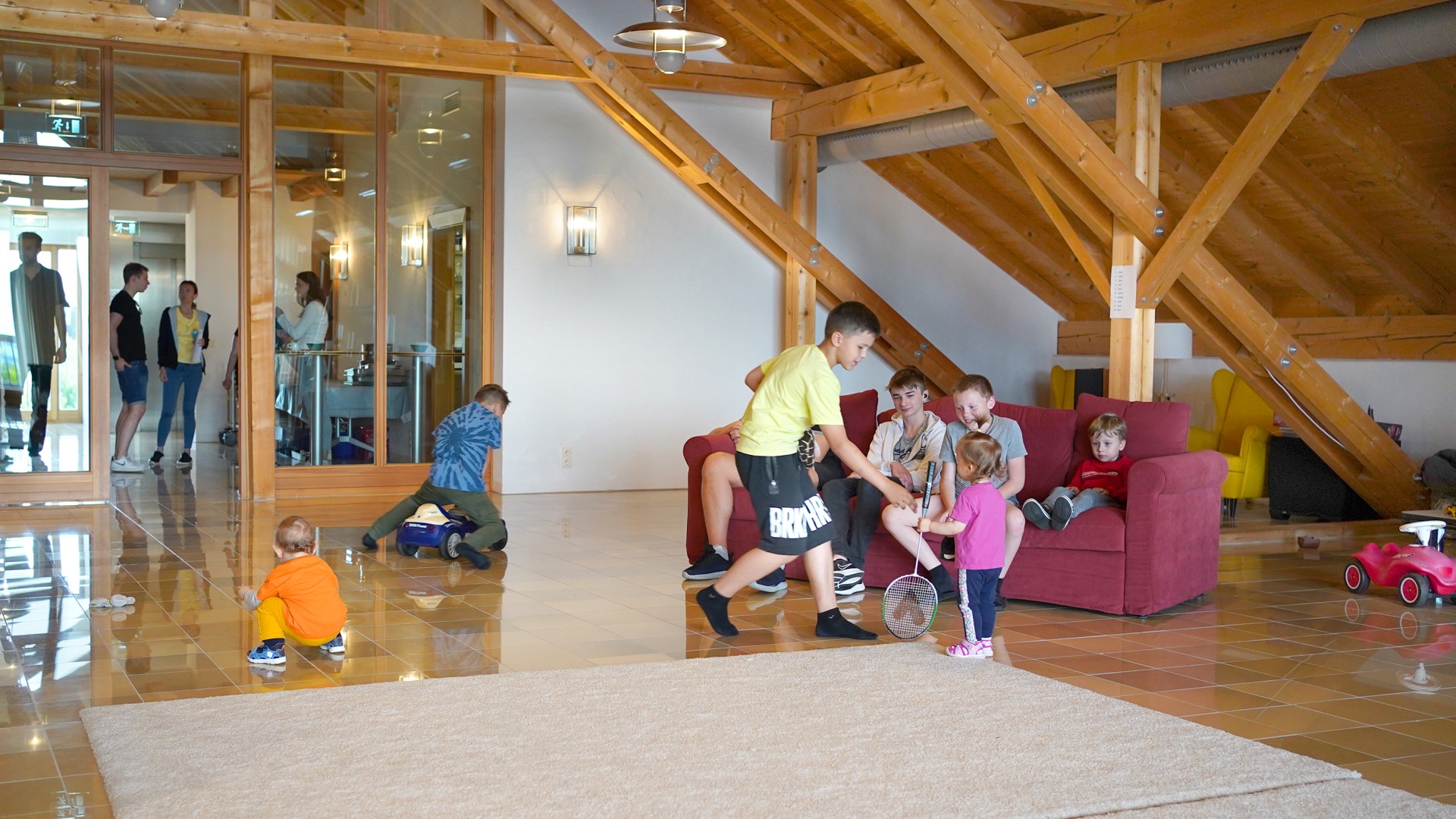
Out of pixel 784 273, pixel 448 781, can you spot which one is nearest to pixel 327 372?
pixel 784 273

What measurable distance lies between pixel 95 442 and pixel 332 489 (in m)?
1.49

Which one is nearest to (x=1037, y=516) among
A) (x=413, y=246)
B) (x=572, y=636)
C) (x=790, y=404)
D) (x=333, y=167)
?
(x=790, y=404)

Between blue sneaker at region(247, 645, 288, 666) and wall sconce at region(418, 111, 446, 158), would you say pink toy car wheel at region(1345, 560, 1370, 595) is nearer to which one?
blue sneaker at region(247, 645, 288, 666)

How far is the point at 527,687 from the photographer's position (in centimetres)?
396

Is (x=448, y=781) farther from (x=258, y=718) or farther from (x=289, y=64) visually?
(x=289, y=64)

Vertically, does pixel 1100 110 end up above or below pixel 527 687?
above

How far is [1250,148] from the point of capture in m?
6.19

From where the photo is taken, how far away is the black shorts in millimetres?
4547

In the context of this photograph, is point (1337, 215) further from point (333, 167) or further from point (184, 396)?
point (184, 396)

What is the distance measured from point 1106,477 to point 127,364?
7.52m

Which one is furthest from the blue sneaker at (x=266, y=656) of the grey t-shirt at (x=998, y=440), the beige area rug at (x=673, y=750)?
the grey t-shirt at (x=998, y=440)

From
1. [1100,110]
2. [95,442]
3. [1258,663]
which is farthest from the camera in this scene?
[95,442]

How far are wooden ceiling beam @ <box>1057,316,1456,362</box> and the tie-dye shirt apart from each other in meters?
4.48

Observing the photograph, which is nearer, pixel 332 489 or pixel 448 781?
pixel 448 781
